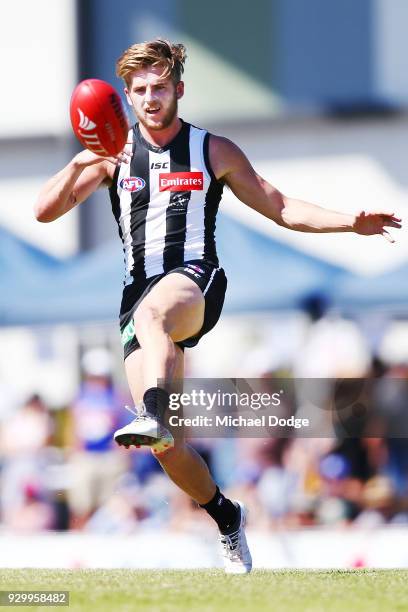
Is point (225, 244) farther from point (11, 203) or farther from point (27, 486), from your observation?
point (11, 203)

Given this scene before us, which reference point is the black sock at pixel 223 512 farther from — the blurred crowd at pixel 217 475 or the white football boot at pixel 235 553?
the blurred crowd at pixel 217 475

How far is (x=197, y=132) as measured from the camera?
5.14 meters

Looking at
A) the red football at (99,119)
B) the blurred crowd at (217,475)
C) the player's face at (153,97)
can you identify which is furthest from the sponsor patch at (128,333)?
the blurred crowd at (217,475)

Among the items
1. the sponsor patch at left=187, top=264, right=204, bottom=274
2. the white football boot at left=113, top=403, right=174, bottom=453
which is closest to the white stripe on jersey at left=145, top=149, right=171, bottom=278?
the sponsor patch at left=187, top=264, right=204, bottom=274

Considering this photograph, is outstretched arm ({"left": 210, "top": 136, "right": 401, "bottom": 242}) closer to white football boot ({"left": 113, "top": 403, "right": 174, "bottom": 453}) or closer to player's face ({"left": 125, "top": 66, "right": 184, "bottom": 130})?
player's face ({"left": 125, "top": 66, "right": 184, "bottom": 130})

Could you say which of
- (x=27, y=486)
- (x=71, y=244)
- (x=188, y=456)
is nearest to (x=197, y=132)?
(x=188, y=456)

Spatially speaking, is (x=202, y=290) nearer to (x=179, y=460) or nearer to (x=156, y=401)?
(x=156, y=401)

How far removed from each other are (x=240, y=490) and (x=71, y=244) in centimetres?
545

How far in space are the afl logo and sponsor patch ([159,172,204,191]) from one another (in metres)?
0.07

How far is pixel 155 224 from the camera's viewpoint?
502 cm

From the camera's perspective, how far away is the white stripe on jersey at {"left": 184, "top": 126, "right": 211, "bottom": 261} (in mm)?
5004

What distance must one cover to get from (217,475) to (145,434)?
3673 mm

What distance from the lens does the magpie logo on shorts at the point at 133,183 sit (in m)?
5.05

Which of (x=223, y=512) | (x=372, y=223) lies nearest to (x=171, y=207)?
(x=372, y=223)
